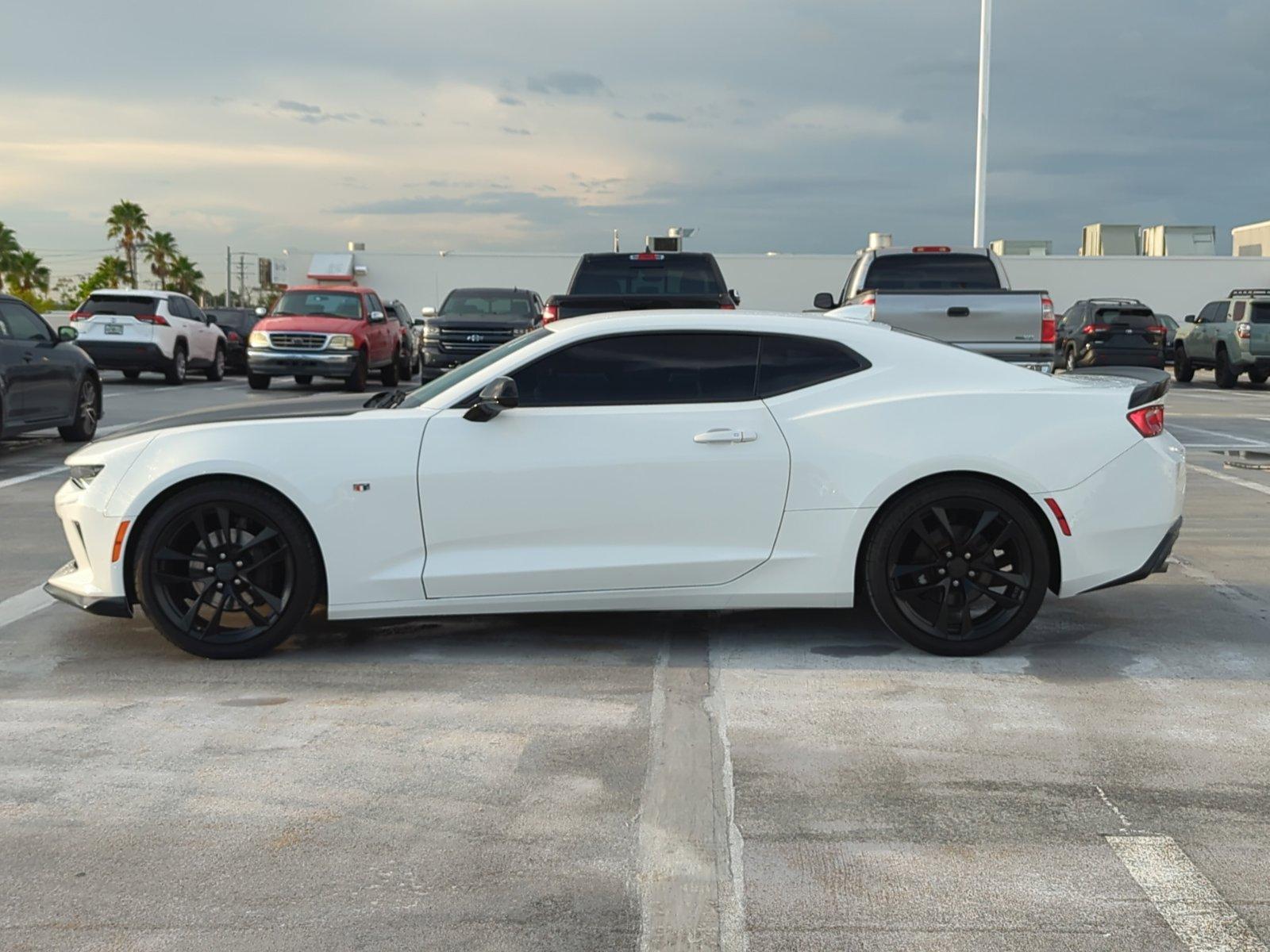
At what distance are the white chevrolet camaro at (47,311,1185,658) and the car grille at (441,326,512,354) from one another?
59.0 feet

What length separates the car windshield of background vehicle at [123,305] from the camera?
85.4 ft

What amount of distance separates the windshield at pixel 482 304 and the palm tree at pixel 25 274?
2226 inches

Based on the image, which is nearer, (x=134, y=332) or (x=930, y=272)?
(x=930, y=272)

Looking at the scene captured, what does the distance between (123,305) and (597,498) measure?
2255cm

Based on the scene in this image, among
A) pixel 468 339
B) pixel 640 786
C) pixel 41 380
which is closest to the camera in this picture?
Result: pixel 640 786

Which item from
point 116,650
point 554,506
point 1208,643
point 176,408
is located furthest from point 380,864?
point 176,408

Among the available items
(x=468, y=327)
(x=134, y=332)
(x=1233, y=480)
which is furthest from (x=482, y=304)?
(x=1233, y=480)

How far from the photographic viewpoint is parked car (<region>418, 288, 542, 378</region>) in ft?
78.3

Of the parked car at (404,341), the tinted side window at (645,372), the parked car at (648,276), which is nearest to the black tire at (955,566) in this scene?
the tinted side window at (645,372)

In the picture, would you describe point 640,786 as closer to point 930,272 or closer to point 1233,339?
point 930,272

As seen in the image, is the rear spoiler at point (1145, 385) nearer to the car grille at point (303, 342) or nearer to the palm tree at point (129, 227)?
the car grille at point (303, 342)

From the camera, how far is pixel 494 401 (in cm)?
571

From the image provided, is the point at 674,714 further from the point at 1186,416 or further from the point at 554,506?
the point at 1186,416

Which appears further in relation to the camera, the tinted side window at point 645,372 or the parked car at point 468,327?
the parked car at point 468,327
